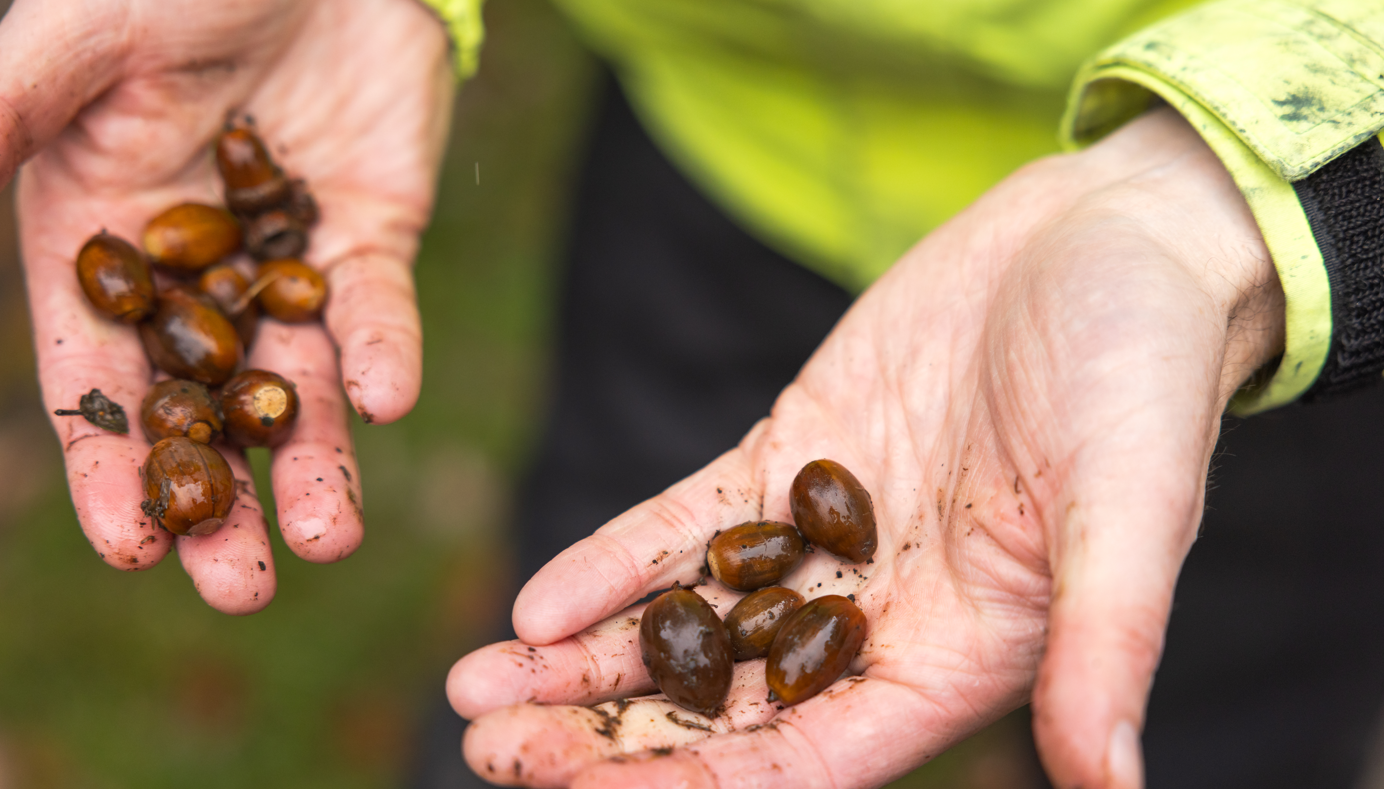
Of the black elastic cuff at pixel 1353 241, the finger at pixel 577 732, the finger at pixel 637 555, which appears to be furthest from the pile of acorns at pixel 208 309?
the black elastic cuff at pixel 1353 241

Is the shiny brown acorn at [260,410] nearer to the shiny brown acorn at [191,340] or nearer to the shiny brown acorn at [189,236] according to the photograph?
the shiny brown acorn at [191,340]

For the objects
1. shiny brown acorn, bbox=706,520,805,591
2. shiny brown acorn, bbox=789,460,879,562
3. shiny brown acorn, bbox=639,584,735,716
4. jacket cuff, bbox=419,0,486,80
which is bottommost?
shiny brown acorn, bbox=639,584,735,716

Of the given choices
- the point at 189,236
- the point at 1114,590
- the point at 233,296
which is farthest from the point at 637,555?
the point at 189,236

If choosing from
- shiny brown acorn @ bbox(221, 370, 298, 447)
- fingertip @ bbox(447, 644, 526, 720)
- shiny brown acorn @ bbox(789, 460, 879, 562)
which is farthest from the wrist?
shiny brown acorn @ bbox(221, 370, 298, 447)

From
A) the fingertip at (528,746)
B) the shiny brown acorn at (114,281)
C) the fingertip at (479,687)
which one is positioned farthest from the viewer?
the shiny brown acorn at (114,281)

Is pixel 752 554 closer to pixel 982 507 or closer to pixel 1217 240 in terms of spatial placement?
pixel 982 507

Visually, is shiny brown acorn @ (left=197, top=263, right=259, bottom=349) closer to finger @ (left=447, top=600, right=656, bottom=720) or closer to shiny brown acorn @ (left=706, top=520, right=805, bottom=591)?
finger @ (left=447, top=600, right=656, bottom=720)

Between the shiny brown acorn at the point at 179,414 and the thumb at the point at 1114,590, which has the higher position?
the shiny brown acorn at the point at 179,414

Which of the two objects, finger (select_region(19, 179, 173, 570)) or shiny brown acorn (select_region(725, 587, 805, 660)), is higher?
finger (select_region(19, 179, 173, 570))

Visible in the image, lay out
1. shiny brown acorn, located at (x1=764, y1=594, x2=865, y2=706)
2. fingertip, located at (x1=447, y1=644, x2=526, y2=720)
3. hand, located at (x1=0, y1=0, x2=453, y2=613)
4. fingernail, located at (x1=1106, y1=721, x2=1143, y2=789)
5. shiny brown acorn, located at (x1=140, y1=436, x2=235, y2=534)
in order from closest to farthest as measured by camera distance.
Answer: fingernail, located at (x1=1106, y1=721, x2=1143, y2=789), fingertip, located at (x1=447, y1=644, x2=526, y2=720), shiny brown acorn, located at (x1=764, y1=594, x2=865, y2=706), shiny brown acorn, located at (x1=140, y1=436, x2=235, y2=534), hand, located at (x1=0, y1=0, x2=453, y2=613)
